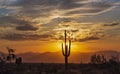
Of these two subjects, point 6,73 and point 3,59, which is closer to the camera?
point 6,73

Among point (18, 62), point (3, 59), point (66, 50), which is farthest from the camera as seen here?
point (18, 62)

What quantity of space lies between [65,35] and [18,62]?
27.4 m

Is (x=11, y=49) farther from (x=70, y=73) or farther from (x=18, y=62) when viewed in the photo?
(x=70, y=73)

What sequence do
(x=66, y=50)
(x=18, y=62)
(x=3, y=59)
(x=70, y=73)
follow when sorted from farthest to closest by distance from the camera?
(x=18, y=62) → (x=3, y=59) → (x=70, y=73) → (x=66, y=50)

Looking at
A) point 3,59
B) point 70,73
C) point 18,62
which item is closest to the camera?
point 70,73

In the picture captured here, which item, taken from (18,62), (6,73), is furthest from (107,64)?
(6,73)

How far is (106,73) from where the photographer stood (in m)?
48.1

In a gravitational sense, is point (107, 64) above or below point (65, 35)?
below

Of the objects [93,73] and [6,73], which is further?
[93,73]

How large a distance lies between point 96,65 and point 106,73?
21.6m

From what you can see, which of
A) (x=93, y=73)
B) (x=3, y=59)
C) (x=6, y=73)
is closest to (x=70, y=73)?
(x=93, y=73)

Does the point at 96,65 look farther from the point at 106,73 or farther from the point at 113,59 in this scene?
the point at 106,73

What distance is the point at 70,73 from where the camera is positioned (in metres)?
45.3

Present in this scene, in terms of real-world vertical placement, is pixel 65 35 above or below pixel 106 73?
above
